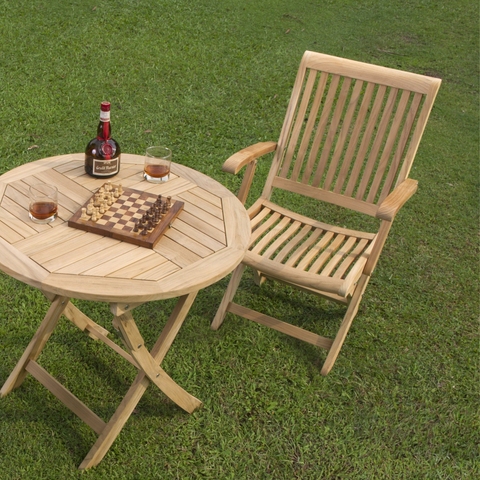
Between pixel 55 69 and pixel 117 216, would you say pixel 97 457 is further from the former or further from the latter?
pixel 55 69

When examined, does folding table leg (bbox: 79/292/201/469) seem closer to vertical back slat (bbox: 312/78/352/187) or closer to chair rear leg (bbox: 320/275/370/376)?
chair rear leg (bbox: 320/275/370/376)

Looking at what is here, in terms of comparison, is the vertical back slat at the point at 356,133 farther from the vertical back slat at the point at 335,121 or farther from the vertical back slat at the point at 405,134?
the vertical back slat at the point at 405,134

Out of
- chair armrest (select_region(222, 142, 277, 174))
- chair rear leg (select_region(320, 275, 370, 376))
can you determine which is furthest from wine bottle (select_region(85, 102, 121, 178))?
chair rear leg (select_region(320, 275, 370, 376))

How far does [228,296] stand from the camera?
309cm

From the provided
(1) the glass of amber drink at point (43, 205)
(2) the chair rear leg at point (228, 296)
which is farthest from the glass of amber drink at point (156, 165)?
(2) the chair rear leg at point (228, 296)

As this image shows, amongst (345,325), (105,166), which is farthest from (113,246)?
(345,325)

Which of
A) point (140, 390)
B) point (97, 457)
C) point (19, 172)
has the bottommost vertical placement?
point (97, 457)

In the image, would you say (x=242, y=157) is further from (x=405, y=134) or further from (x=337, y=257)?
(x=405, y=134)

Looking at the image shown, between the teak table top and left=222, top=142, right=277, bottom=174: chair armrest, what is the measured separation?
0.14 m

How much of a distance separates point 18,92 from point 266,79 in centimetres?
268

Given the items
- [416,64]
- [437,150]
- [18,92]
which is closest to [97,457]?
[18,92]

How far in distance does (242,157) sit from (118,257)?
1.01 metres

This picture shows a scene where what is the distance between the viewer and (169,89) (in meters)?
5.75

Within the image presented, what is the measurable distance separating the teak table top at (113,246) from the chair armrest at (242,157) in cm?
14
